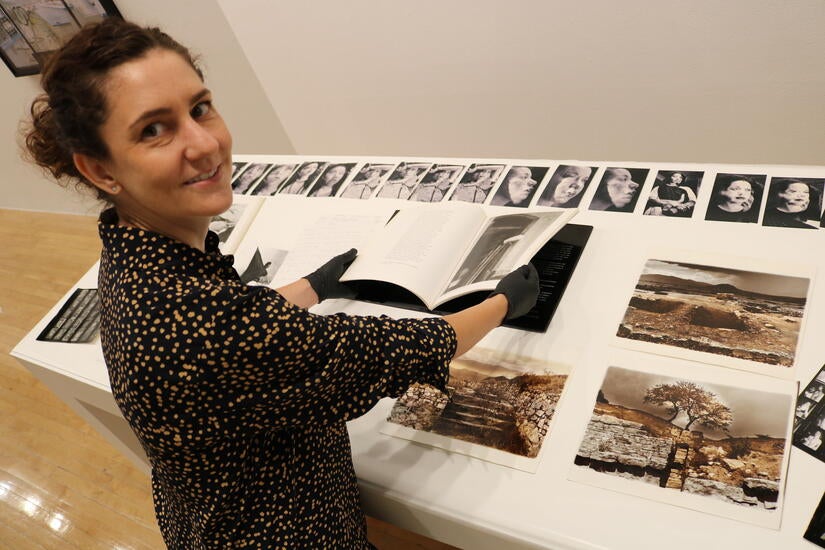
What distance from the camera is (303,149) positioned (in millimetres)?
3283

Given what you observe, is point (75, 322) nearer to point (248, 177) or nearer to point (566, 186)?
point (248, 177)

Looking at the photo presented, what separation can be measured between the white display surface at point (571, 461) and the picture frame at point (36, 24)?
2.51 metres

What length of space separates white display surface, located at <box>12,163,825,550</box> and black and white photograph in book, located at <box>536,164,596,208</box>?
6cm

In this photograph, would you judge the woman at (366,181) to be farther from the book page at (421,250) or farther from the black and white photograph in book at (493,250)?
the black and white photograph in book at (493,250)

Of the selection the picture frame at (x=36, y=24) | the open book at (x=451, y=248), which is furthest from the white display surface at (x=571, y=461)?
the picture frame at (x=36, y=24)

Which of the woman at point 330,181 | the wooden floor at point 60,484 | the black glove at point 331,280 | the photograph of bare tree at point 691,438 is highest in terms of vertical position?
the woman at point 330,181

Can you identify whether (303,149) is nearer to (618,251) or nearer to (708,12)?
(708,12)

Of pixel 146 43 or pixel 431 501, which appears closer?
pixel 146 43

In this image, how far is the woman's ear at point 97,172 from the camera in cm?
82

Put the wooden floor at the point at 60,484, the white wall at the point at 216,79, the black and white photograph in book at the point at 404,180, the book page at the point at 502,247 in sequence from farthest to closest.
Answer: the white wall at the point at 216,79, the wooden floor at the point at 60,484, the black and white photograph in book at the point at 404,180, the book page at the point at 502,247

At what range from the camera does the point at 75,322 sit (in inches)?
64.6

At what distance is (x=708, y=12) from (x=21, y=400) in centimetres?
336

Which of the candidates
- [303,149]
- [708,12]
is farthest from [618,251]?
[303,149]

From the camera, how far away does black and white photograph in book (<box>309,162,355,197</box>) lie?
178cm
